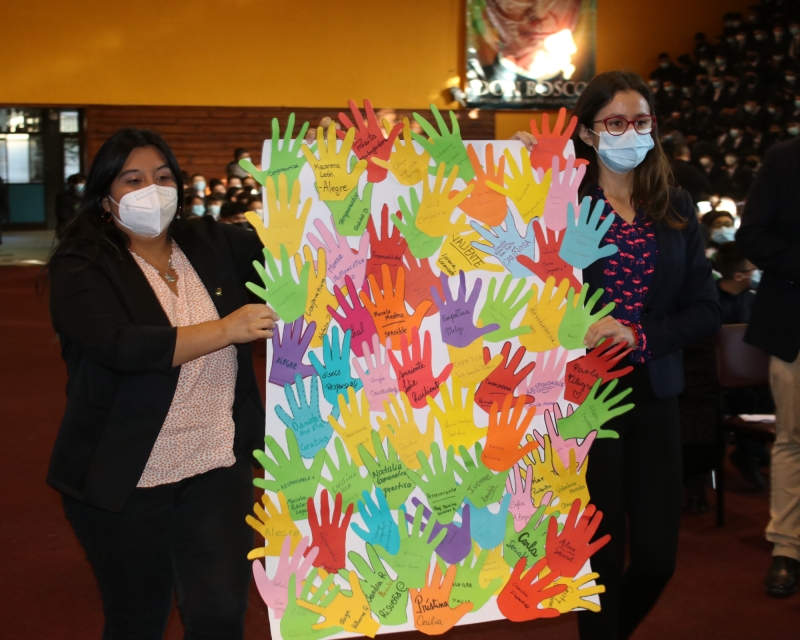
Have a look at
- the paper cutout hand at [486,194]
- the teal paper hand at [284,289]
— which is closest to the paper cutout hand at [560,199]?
the paper cutout hand at [486,194]

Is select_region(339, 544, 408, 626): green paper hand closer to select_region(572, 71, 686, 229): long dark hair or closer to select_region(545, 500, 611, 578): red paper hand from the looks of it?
select_region(545, 500, 611, 578): red paper hand

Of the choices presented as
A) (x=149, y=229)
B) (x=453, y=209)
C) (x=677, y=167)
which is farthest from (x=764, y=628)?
(x=677, y=167)

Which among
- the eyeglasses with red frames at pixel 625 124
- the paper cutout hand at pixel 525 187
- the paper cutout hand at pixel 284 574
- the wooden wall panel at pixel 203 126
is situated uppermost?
the wooden wall panel at pixel 203 126

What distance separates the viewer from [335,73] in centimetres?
1380

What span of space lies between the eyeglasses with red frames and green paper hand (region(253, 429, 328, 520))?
1008 millimetres

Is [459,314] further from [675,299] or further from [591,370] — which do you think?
[675,299]

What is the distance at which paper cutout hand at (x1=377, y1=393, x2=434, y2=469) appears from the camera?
196 centimetres

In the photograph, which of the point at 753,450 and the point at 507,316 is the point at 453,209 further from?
the point at 753,450

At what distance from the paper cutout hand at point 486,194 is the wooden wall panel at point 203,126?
1138 centimetres

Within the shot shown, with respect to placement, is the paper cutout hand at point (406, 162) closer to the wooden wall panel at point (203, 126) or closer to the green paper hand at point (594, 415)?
the green paper hand at point (594, 415)

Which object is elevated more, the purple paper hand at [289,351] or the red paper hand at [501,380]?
the purple paper hand at [289,351]

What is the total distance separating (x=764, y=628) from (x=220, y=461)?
79.2 inches

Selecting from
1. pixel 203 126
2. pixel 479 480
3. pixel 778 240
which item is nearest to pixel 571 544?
pixel 479 480

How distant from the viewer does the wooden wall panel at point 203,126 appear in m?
13.3
